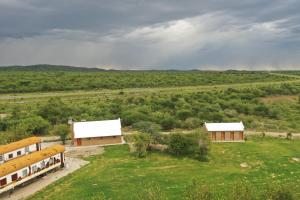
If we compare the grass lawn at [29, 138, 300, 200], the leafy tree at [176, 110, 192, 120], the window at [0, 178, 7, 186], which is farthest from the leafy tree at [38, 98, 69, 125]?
the window at [0, 178, 7, 186]

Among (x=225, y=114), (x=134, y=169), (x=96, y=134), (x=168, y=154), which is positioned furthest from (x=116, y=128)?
(x=225, y=114)

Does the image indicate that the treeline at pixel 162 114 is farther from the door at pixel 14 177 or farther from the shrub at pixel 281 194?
the shrub at pixel 281 194

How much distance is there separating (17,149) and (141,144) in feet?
48.2

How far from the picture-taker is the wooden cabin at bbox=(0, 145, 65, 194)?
35469 mm

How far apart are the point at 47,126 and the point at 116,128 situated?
15503 mm

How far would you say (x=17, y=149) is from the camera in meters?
44.6

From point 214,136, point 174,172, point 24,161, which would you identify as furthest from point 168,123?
point 24,161

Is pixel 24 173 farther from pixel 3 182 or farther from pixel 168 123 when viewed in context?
pixel 168 123

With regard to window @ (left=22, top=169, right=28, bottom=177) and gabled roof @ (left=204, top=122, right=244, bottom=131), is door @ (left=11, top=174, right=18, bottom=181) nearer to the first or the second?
window @ (left=22, top=169, right=28, bottom=177)

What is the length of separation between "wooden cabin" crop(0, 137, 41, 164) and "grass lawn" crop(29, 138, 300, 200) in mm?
7394

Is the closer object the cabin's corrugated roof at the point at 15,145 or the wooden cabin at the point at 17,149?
the wooden cabin at the point at 17,149

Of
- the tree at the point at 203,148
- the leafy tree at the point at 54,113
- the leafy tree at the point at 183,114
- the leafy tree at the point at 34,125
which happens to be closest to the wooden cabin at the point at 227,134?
the tree at the point at 203,148

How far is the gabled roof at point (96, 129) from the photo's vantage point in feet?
178

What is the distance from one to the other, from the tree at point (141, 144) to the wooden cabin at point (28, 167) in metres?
9.56
